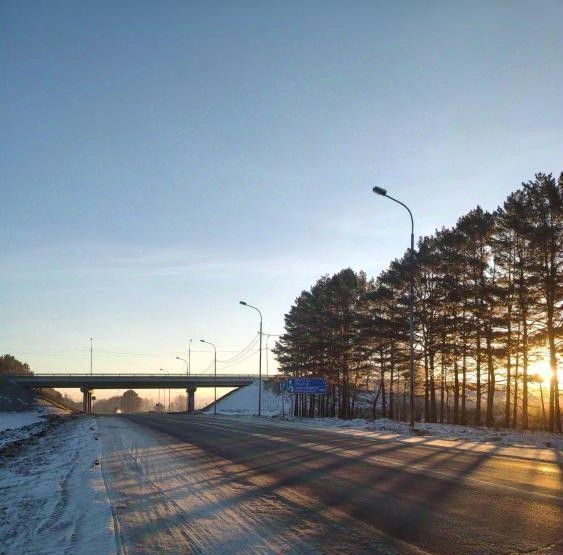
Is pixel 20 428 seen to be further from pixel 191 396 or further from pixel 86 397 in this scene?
pixel 191 396

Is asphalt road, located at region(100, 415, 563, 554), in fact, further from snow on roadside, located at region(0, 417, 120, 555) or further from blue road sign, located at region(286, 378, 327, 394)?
blue road sign, located at region(286, 378, 327, 394)

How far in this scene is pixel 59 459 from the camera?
49.6ft

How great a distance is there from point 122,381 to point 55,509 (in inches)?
3920

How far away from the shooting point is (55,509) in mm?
7996

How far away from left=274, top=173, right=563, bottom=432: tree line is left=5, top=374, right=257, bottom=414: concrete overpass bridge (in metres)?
45.0

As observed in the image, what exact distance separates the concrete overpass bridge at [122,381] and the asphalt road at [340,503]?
82428mm

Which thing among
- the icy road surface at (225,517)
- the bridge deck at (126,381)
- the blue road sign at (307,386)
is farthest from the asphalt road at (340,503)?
the bridge deck at (126,381)

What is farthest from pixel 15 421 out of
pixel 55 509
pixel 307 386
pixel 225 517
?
pixel 225 517

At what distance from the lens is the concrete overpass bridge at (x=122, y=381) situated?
9744cm

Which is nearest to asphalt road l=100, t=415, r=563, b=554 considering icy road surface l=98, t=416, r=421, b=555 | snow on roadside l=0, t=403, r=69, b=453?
icy road surface l=98, t=416, r=421, b=555

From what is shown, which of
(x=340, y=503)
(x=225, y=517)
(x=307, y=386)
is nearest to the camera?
(x=225, y=517)

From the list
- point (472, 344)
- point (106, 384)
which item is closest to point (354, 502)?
point (472, 344)

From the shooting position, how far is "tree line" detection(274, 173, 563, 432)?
3222 cm

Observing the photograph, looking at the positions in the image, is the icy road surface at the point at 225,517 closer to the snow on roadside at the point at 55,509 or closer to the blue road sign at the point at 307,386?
the snow on roadside at the point at 55,509
